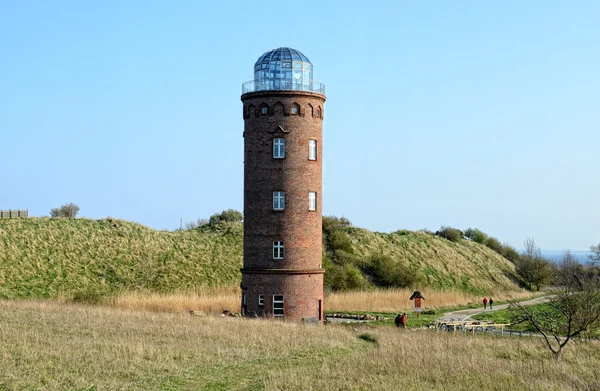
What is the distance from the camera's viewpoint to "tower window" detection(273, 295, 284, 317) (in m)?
37.8

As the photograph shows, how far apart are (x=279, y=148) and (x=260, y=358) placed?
16.4 m

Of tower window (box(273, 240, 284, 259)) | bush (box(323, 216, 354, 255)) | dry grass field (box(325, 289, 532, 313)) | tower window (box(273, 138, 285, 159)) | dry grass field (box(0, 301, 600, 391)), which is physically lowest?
dry grass field (box(0, 301, 600, 391))

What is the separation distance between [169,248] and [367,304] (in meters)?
24.3

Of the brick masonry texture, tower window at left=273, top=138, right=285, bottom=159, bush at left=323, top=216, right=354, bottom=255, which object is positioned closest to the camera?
the brick masonry texture

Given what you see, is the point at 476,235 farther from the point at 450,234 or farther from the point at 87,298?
the point at 87,298

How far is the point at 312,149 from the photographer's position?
39062mm

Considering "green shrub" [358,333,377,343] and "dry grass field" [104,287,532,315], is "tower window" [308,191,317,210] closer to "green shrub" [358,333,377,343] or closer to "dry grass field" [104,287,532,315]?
"green shrub" [358,333,377,343]

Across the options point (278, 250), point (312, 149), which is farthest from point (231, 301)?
point (312, 149)

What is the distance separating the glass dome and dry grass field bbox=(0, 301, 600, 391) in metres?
13.8

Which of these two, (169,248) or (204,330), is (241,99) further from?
(169,248)

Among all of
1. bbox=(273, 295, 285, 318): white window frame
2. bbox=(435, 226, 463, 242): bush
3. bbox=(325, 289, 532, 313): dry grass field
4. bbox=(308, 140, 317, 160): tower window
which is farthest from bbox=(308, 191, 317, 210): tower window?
bbox=(435, 226, 463, 242): bush

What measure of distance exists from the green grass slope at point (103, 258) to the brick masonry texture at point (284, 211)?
20.0 metres

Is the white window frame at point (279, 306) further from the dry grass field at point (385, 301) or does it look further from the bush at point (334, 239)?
the bush at point (334, 239)

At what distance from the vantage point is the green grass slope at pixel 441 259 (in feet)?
244
